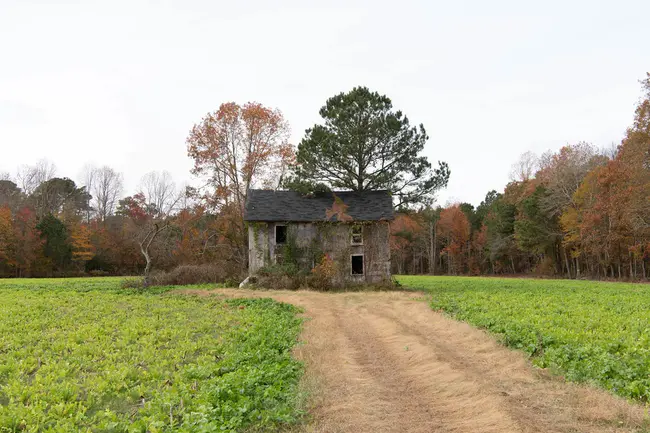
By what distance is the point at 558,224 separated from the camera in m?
46.4

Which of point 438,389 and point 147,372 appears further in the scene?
point 147,372

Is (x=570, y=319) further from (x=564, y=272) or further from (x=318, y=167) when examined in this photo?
(x=564, y=272)

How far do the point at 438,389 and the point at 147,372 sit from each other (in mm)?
5058

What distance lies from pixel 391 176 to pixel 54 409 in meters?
26.0

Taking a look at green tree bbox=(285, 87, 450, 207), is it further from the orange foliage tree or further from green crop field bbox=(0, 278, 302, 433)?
the orange foliage tree

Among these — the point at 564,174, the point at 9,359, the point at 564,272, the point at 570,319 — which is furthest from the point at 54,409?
the point at 564,272

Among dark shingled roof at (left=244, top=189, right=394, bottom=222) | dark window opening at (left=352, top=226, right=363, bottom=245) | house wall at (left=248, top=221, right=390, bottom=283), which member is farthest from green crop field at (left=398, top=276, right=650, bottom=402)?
dark shingled roof at (left=244, top=189, right=394, bottom=222)

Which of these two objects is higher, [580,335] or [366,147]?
[366,147]

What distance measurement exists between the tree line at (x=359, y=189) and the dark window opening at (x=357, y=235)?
3819 millimetres

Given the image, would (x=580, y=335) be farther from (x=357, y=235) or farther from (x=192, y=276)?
(x=192, y=276)

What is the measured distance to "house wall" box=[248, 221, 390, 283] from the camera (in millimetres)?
27719

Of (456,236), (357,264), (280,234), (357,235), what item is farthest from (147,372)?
(456,236)

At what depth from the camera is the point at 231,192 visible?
3772 centimetres

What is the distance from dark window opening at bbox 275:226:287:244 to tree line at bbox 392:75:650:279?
334 inches
